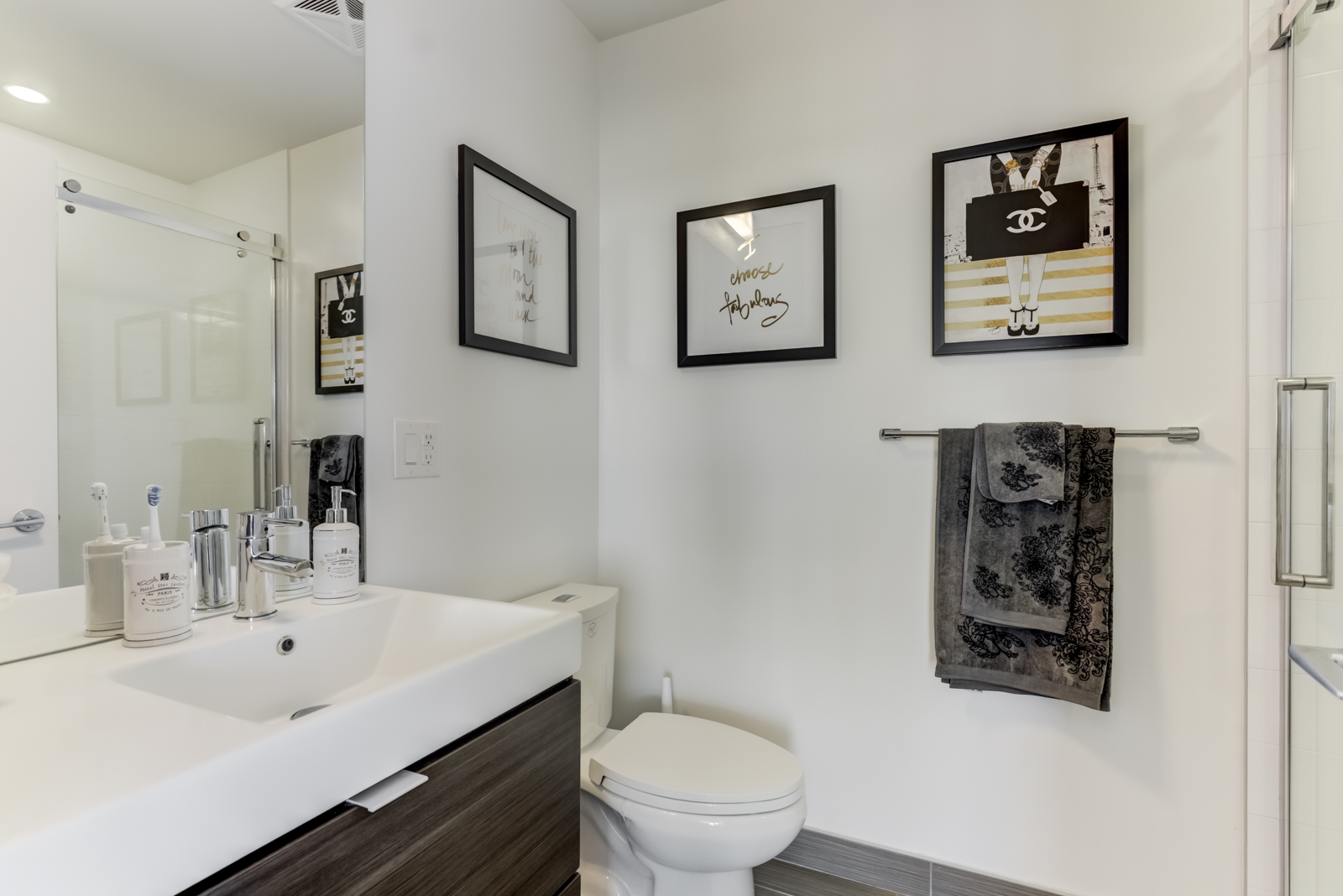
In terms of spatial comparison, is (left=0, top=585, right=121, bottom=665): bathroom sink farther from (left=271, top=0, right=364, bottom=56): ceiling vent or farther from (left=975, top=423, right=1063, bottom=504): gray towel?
(left=975, top=423, right=1063, bottom=504): gray towel

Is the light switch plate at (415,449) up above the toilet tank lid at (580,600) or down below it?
above

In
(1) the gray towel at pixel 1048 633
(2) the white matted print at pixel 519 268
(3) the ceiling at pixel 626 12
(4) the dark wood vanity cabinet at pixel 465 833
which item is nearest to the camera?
(4) the dark wood vanity cabinet at pixel 465 833

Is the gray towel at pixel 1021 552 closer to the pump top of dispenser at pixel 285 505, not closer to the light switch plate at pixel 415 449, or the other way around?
the light switch plate at pixel 415 449

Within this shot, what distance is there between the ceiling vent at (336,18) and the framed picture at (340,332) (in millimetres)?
399

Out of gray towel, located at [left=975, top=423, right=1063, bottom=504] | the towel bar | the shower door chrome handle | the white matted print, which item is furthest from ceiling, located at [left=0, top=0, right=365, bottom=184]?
the shower door chrome handle

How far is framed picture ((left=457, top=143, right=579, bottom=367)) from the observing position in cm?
137

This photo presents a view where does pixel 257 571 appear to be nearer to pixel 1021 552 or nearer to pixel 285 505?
pixel 285 505

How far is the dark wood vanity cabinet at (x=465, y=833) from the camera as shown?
559 millimetres

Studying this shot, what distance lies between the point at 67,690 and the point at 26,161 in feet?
2.06

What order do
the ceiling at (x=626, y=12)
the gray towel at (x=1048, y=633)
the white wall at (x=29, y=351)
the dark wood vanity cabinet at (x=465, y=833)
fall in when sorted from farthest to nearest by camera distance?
1. the ceiling at (x=626, y=12)
2. the gray towel at (x=1048, y=633)
3. the white wall at (x=29, y=351)
4. the dark wood vanity cabinet at (x=465, y=833)

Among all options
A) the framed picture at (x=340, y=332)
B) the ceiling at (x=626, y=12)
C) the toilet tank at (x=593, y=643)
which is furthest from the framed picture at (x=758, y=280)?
the framed picture at (x=340, y=332)

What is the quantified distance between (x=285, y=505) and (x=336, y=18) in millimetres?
862

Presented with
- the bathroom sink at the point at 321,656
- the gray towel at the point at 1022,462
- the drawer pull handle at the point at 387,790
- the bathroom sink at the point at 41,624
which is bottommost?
the drawer pull handle at the point at 387,790

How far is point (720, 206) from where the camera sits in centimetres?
170
